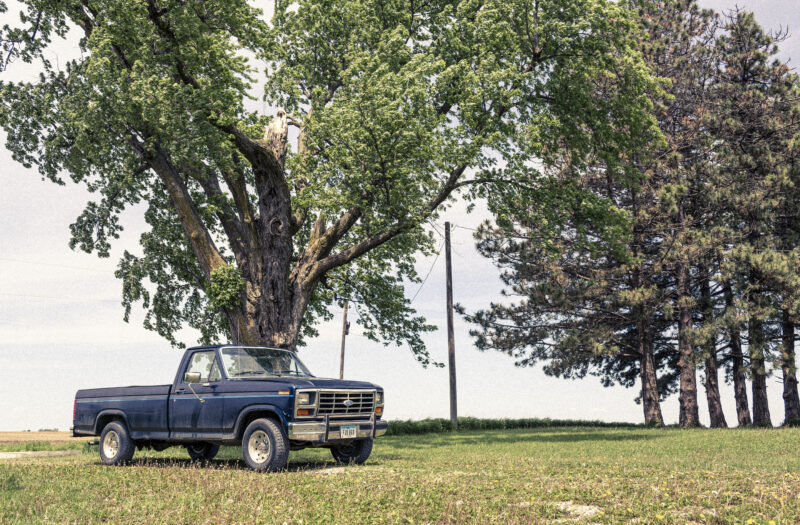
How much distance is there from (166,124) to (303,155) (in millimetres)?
5735

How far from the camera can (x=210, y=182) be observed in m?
23.1

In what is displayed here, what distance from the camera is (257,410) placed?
1238cm

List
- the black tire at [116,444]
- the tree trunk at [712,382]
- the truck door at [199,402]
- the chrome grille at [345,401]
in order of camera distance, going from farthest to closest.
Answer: the tree trunk at [712,382] → the black tire at [116,444] → the truck door at [199,402] → the chrome grille at [345,401]

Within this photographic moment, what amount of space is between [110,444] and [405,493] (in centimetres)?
817

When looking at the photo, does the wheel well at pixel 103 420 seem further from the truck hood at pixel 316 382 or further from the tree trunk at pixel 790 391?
the tree trunk at pixel 790 391

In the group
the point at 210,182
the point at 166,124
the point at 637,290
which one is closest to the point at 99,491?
the point at 166,124

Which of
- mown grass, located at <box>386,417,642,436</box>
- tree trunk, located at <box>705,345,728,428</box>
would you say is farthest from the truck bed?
tree trunk, located at <box>705,345,728,428</box>

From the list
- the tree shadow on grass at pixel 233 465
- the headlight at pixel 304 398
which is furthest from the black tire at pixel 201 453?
the headlight at pixel 304 398

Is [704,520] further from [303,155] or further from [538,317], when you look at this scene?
[538,317]

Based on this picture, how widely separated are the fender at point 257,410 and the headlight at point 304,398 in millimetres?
378

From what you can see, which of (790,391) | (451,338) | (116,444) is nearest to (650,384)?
(790,391)

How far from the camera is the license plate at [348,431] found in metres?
12.6

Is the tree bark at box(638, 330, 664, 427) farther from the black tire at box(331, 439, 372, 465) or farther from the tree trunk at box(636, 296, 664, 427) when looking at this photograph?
the black tire at box(331, 439, 372, 465)

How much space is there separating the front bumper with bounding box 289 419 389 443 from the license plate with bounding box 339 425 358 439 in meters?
0.05
